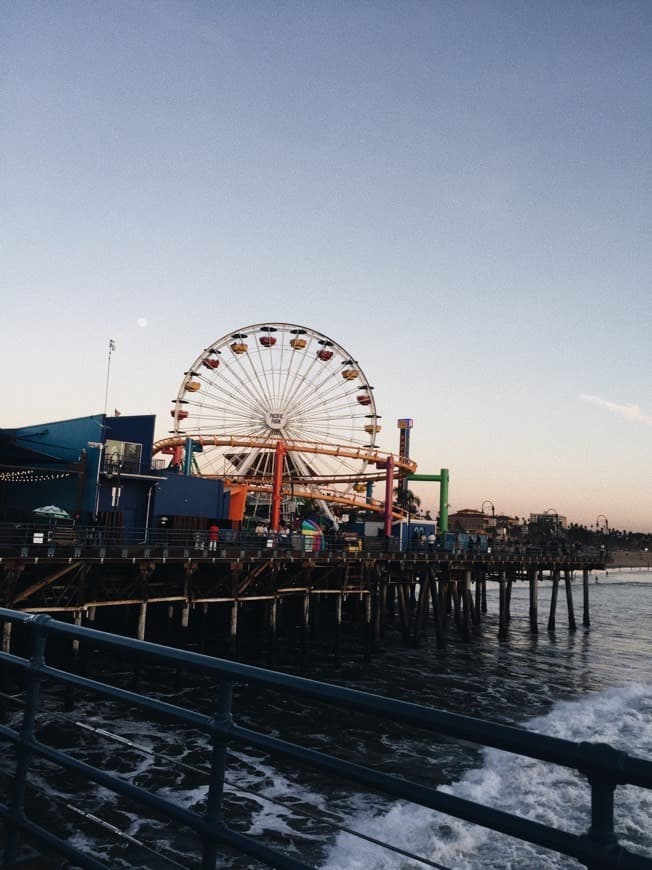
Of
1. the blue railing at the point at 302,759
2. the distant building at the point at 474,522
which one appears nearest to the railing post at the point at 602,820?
the blue railing at the point at 302,759

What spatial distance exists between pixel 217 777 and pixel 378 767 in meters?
14.9

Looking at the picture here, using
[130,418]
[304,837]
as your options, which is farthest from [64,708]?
[130,418]

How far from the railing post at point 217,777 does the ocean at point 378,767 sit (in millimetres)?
155

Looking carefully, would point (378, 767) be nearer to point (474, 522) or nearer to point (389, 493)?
point (389, 493)

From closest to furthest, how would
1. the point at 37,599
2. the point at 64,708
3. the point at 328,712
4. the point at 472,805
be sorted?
the point at 472,805, the point at 64,708, the point at 328,712, the point at 37,599

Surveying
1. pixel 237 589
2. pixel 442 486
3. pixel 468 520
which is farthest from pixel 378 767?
pixel 468 520

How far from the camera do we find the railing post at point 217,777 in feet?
7.73

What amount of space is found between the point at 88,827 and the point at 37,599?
11.9 meters

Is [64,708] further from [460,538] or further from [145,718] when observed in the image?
[460,538]

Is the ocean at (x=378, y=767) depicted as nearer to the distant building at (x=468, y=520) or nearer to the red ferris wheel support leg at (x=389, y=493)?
the red ferris wheel support leg at (x=389, y=493)

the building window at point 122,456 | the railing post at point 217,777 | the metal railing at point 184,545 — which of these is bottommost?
the metal railing at point 184,545

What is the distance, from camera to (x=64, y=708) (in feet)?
59.9

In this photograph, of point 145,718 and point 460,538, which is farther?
point 460,538

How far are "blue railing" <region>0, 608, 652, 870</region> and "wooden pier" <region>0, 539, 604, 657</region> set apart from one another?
16.6 meters
